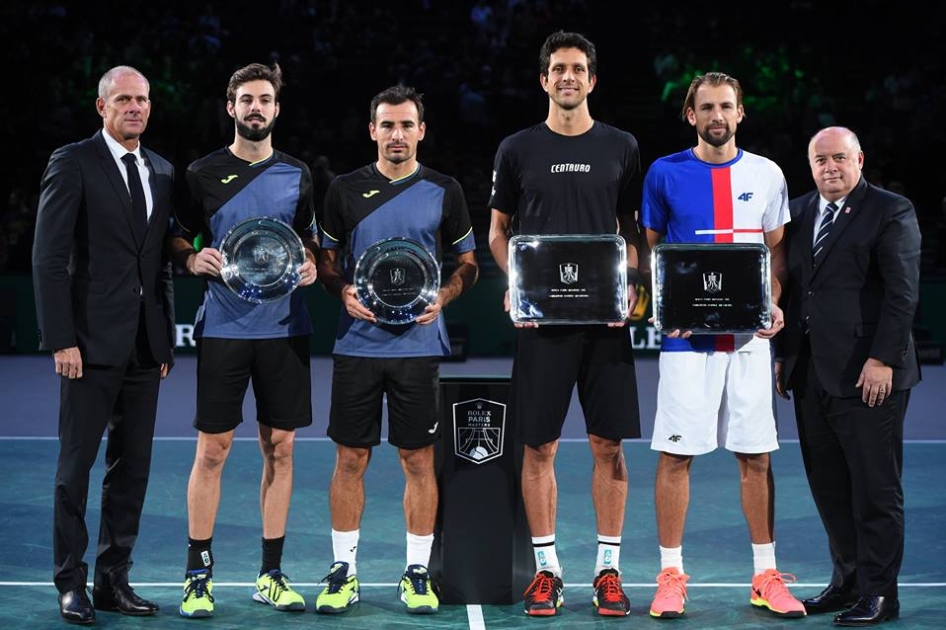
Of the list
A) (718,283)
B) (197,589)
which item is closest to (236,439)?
(197,589)

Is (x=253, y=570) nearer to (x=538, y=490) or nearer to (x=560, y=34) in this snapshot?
(x=538, y=490)

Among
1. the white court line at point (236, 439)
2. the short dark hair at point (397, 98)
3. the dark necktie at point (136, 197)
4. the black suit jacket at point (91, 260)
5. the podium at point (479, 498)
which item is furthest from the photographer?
the white court line at point (236, 439)

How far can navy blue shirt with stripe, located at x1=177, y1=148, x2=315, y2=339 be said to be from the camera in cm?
528

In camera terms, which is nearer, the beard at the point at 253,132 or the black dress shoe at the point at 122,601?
the black dress shoe at the point at 122,601

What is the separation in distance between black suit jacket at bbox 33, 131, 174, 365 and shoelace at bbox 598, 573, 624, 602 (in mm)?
2219

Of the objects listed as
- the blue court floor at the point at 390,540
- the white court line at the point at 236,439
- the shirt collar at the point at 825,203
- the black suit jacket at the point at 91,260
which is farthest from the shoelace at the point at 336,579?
the white court line at the point at 236,439

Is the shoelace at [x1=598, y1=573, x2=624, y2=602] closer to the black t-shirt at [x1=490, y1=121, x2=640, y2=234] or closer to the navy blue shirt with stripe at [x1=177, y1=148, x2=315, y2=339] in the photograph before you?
the black t-shirt at [x1=490, y1=121, x2=640, y2=234]

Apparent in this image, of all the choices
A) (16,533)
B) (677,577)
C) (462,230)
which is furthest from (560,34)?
(16,533)

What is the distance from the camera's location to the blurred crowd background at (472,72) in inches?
681

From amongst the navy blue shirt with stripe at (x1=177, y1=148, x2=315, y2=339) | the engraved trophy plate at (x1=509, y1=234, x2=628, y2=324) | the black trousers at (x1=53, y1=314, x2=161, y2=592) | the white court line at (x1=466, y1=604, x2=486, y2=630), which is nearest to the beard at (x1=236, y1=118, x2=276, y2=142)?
the navy blue shirt with stripe at (x1=177, y1=148, x2=315, y2=339)

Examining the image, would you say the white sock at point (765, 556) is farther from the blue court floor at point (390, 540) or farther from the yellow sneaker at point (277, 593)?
the yellow sneaker at point (277, 593)

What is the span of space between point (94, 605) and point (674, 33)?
16.6m

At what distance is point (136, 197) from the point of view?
526 centimetres

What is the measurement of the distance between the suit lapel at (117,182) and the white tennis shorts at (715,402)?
245 centimetres
